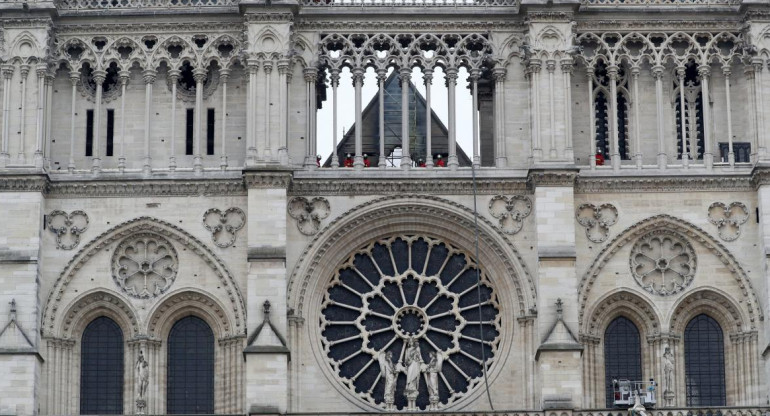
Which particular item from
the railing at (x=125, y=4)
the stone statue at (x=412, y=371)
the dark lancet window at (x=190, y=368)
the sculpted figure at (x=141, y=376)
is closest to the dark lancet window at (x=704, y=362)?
the stone statue at (x=412, y=371)

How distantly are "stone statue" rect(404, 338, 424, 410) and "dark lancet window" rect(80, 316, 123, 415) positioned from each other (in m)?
5.42

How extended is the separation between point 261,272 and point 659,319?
297 inches

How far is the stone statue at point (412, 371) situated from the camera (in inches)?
1603

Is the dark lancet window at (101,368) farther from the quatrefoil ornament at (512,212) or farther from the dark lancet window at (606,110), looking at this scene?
the dark lancet window at (606,110)

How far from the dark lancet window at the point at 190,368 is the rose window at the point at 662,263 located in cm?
822

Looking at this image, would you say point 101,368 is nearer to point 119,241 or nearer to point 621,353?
point 119,241

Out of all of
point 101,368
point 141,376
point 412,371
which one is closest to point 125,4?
point 101,368

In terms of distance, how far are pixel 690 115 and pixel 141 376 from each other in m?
11.8

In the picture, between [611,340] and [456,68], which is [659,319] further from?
[456,68]

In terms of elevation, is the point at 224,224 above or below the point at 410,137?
below

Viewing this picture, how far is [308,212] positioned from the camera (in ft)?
137

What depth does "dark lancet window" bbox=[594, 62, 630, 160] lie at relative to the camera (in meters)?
43.1

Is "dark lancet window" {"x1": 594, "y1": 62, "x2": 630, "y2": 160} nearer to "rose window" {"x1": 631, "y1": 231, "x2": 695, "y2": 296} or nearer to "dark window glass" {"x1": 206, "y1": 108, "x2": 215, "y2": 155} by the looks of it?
"rose window" {"x1": 631, "y1": 231, "x2": 695, "y2": 296}

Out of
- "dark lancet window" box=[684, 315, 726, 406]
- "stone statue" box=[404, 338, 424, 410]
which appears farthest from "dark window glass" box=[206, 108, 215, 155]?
"dark lancet window" box=[684, 315, 726, 406]
